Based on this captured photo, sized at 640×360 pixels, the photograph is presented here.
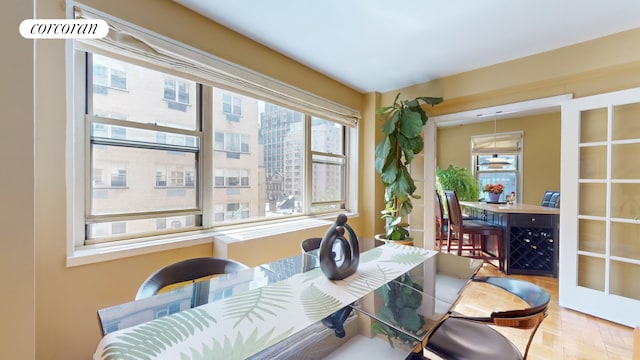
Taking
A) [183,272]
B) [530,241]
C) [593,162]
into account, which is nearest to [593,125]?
[593,162]

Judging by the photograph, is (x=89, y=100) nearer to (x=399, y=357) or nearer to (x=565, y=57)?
(x=399, y=357)

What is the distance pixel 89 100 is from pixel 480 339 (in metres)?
2.55

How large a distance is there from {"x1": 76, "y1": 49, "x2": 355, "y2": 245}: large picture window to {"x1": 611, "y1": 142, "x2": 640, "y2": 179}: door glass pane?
2.82 meters

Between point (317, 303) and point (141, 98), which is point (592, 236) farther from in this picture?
point (141, 98)

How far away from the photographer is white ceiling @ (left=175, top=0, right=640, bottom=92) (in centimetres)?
181

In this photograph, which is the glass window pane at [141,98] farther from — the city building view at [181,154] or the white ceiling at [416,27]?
the white ceiling at [416,27]

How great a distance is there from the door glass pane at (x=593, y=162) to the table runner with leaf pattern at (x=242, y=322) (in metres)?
2.46

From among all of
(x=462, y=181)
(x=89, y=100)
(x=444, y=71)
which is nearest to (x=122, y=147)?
(x=89, y=100)

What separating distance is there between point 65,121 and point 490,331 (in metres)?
2.49

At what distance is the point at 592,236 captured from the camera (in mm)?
2391

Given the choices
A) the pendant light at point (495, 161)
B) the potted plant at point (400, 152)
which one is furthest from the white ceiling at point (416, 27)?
the pendant light at point (495, 161)

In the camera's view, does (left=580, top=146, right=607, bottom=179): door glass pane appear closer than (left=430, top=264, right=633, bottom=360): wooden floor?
No

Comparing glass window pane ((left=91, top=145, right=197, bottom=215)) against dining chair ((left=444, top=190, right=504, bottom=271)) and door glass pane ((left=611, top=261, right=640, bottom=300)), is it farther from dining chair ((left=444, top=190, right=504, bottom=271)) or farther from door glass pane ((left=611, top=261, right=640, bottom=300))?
door glass pane ((left=611, top=261, right=640, bottom=300))

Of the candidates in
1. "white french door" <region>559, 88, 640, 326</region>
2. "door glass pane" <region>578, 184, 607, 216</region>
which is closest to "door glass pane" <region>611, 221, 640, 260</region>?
"white french door" <region>559, 88, 640, 326</region>
